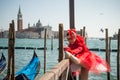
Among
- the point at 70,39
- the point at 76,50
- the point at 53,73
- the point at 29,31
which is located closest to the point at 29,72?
the point at 70,39

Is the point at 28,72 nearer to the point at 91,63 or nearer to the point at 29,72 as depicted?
the point at 29,72

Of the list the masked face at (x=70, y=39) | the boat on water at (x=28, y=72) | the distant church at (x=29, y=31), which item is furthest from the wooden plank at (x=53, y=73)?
the distant church at (x=29, y=31)

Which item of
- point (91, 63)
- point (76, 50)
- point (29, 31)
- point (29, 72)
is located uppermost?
point (29, 31)

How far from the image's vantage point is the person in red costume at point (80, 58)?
2992 millimetres

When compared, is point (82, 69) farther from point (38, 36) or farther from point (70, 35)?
point (38, 36)

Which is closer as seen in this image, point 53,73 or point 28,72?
point 53,73

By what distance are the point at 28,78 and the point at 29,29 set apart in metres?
128

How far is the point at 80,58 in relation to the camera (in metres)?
3.01

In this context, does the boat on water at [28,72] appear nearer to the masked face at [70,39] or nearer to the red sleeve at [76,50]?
the masked face at [70,39]

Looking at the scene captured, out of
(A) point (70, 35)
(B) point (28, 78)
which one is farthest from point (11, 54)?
(A) point (70, 35)

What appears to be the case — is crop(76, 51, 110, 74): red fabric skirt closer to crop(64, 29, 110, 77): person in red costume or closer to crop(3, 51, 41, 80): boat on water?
crop(64, 29, 110, 77): person in red costume

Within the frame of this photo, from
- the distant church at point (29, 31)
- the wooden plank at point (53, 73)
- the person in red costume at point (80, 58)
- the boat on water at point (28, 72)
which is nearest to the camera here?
the wooden plank at point (53, 73)

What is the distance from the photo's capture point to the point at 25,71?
29.8 feet

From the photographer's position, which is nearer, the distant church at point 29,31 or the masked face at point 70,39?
the masked face at point 70,39
